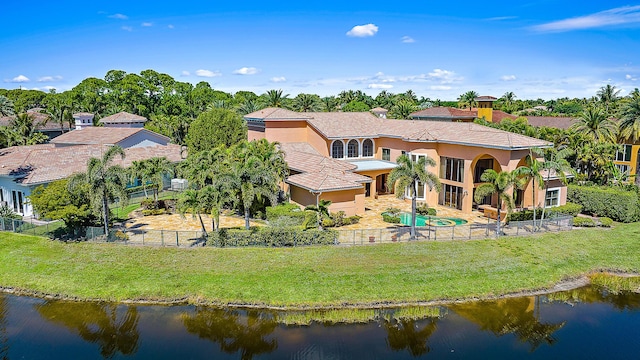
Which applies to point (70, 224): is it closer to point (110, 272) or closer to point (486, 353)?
point (110, 272)

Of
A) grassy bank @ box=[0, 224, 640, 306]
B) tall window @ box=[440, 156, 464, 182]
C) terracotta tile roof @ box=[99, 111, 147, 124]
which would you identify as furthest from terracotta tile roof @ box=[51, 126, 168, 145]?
tall window @ box=[440, 156, 464, 182]

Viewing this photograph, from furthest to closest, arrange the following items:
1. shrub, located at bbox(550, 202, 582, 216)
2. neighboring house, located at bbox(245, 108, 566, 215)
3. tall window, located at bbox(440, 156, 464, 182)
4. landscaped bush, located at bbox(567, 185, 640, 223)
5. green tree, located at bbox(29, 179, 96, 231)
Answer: tall window, located at bbox(440, 156, 464, 182) < neighboring house, located at bbox(245, 108, 566, 215) < landscaped bush, located at bbox(567, 185, 640, 223) < shrub, located at bbox(550, 202, 582, 216) < green tree, located at bbox(29, 179, 96, 231)

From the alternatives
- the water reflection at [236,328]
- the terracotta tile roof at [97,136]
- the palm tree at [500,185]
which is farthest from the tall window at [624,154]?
the terracotta tile roof at [97,136]

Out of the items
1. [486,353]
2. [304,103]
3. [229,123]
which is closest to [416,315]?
[486,353]

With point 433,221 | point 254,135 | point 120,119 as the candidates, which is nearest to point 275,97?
point 254,135

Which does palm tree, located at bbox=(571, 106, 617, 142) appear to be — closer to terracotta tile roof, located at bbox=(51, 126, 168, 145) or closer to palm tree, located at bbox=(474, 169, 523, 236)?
palm tree, located at bbox=(474, 169, 523, 236)
